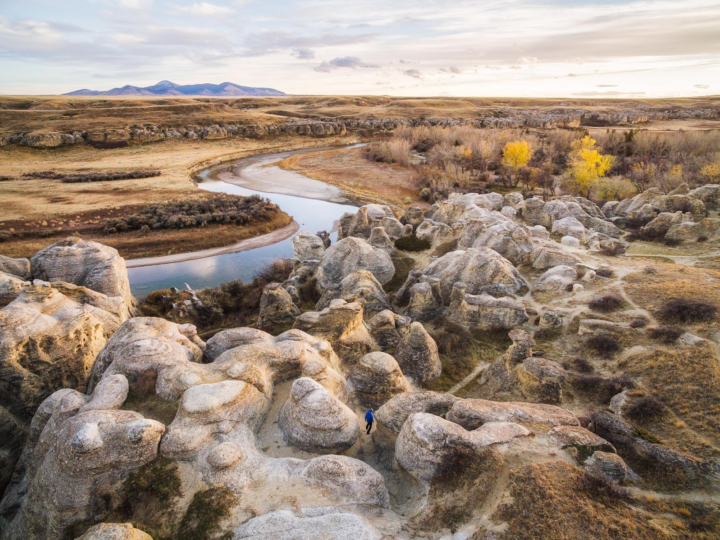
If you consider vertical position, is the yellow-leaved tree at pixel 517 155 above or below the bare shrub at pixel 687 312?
above

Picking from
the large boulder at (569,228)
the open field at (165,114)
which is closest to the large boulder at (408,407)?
the large boulder at (569,228)

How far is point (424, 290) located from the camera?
2836 centimetres

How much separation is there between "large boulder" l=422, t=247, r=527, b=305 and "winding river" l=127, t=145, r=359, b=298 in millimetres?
21797

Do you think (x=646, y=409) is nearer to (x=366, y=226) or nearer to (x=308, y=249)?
(x=308, y=249)

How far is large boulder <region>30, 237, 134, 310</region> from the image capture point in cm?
2845

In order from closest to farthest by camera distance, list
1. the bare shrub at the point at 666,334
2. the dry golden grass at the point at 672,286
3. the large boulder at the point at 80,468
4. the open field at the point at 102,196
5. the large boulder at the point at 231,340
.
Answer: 1. the large boulder at the point at 80,468
2. the large boulder at the point at 231,340
3. the bare shrub at the point at 666,334
4. the dry golden grass at the point at 672,286
5. the open field at the point at 102,196

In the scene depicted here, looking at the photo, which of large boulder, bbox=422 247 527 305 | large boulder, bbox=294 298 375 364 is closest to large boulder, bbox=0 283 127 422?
large boulder, bbox=294 298 375 364

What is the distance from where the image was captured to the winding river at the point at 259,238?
137 ft

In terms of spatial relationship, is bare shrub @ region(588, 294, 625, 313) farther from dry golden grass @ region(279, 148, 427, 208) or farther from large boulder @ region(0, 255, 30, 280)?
large boulder @ region(0, 255, 30, 280)

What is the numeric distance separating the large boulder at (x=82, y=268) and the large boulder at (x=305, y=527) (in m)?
22.9

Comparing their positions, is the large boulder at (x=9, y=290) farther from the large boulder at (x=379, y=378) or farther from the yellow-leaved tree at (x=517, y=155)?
the yellow-leaved tree at (x=517, y=155)

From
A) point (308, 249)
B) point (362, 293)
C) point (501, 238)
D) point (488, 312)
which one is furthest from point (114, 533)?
point (501, 238)

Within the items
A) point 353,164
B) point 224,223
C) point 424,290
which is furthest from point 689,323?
point 353,164

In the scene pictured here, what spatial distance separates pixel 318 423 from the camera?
14.4 metres
